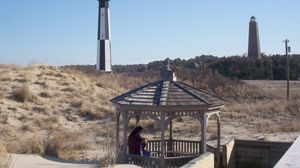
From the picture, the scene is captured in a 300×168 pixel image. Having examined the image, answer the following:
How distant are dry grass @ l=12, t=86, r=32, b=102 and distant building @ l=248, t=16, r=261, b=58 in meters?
53.1

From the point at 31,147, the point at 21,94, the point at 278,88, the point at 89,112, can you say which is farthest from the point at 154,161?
the point at 278,88

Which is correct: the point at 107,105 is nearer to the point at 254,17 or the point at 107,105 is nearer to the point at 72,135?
the point at 72,135

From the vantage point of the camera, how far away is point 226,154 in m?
12.7

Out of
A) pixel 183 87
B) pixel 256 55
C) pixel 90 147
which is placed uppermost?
pixel 256 55

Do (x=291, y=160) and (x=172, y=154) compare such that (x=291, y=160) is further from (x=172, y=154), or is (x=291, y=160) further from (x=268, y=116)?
(x=268, y=116)

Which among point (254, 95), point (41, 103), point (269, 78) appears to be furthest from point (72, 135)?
point (269, 78)

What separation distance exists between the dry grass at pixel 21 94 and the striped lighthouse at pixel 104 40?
18.3 meters

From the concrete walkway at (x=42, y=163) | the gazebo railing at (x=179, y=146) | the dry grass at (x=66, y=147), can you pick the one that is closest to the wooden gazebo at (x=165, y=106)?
the concrete walkway at (x=42, y=163)

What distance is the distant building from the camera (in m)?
73.6

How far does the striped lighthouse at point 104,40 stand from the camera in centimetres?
4438

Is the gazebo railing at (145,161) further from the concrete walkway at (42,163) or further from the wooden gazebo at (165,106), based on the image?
the concrete walkway at (42,163)

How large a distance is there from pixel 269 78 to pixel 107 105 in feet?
146

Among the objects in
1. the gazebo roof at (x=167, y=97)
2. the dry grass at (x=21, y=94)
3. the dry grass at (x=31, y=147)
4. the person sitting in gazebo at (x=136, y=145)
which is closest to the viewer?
the gazebo roof at (x=167, y=97)

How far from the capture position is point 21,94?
84.0 ft
